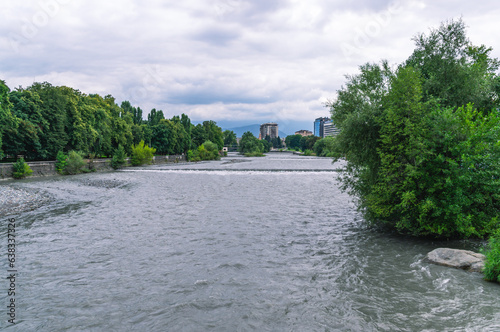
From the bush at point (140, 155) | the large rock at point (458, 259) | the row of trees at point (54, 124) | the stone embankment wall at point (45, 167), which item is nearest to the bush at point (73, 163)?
the stone embankment wall at point (45, 167)

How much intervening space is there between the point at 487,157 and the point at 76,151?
60.3 metres

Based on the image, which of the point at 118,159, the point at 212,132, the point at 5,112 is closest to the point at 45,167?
the point at 5,112

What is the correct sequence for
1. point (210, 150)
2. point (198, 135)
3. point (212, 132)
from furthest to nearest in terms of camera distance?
point (212, 132), point (198, 135), point (210, 150)

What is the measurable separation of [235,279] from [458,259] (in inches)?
282

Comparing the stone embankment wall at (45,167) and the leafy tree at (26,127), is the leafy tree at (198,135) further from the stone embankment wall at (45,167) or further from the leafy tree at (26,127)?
the leafy tree at (26,127)

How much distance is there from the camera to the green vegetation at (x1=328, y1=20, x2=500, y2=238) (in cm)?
1175

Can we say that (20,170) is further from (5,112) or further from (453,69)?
(453,69)

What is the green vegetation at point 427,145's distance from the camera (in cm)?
1175

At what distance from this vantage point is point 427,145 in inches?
472

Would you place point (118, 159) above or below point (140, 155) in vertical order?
below

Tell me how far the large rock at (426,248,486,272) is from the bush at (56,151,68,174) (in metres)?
53.9

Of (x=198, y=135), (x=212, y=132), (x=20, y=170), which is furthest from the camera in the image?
(x=212, y=132)

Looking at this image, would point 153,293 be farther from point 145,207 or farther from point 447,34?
point 447,34

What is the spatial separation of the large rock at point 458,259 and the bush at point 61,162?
53.9 m
